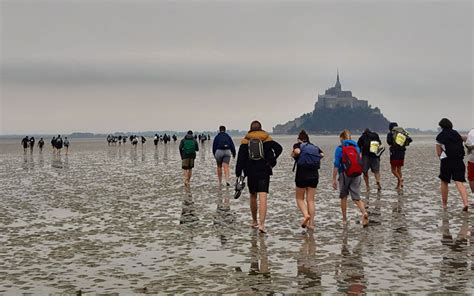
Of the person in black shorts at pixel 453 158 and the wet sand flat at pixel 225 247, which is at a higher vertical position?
the person in black shorts at pixel 453 158

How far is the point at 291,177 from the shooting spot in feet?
78.7

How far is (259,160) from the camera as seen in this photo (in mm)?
10688

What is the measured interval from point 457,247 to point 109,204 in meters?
10.1

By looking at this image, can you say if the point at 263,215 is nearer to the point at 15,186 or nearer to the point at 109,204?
the point at 109,204

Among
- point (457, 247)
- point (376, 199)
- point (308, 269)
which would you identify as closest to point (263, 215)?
point (308, 269)

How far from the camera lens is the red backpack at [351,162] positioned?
36.2ft

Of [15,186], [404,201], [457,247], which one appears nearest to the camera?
[457,247]

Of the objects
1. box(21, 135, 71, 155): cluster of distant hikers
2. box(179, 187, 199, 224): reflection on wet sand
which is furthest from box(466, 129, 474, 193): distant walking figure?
box(21, 135, 71, 155): cluster of distant hikers

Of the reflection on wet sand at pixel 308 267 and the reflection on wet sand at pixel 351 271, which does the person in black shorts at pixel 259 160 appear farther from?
the reflection on wet sand at pixel 351 271

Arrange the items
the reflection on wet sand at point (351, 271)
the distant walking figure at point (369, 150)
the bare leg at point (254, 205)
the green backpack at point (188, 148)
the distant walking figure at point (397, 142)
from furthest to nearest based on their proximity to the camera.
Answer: the green backpack at point (188, 148), the distant walking figure at point (397, 142), the distant walking figure at point (369, 150), the bare leg at point (254, 205), the reflection on wet sand at point (351, 271)

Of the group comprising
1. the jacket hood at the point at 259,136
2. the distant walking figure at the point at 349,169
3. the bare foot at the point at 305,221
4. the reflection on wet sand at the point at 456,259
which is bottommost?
the reflection on wet sand at the point at 456,259

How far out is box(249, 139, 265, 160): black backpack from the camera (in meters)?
10.6

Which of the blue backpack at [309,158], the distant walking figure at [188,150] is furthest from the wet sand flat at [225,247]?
the distant walking figure at [188,150]

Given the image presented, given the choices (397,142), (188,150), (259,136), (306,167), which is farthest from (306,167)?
(188,150)
